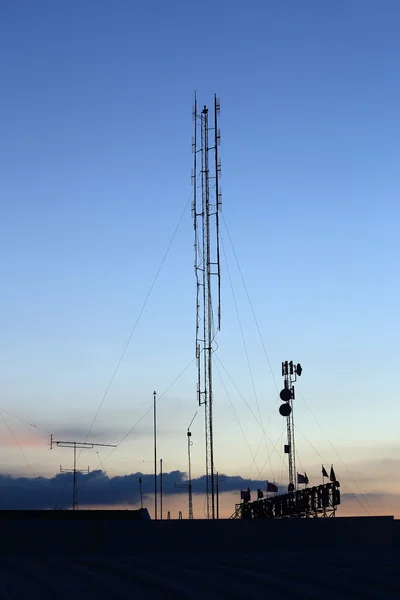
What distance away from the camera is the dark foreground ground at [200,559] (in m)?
18.9

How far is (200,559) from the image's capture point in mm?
24438

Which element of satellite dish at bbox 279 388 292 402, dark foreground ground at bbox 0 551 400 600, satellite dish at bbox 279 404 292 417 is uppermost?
satellite dish at bbox 279 388 292 402

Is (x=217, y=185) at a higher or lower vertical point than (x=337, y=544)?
higher

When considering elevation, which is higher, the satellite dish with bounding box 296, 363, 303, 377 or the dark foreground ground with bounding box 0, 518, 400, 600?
the satellite dish with bounding box 296, 363, 303, 377

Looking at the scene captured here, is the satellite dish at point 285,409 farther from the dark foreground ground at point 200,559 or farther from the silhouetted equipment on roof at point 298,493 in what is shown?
the dark foreground ground at point 200,559

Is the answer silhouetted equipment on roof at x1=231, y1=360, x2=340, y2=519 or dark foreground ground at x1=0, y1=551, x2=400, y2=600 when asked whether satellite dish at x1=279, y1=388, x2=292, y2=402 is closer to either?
silhouetted equipment on roof at x1=231, y1=360, x2=340, y2=519

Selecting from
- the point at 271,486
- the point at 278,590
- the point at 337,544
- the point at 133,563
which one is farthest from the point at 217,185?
the point at 278,590

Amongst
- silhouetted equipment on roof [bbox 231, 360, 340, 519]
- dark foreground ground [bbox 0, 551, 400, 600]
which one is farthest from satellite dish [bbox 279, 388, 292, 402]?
dark foreground ground [bbox 0, 551, 400, 600]

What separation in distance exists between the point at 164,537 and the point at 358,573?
25.2 ft

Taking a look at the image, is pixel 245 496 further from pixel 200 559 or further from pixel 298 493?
pixel 200 559

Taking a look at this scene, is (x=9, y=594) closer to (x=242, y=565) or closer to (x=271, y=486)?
(x=242, y=565)

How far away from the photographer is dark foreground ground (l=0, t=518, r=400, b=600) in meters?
18.9

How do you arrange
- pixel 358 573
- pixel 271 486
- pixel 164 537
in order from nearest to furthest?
pixel 358 573
pixel 164 537
pixel 271 486

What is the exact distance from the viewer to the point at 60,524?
27.0 m
